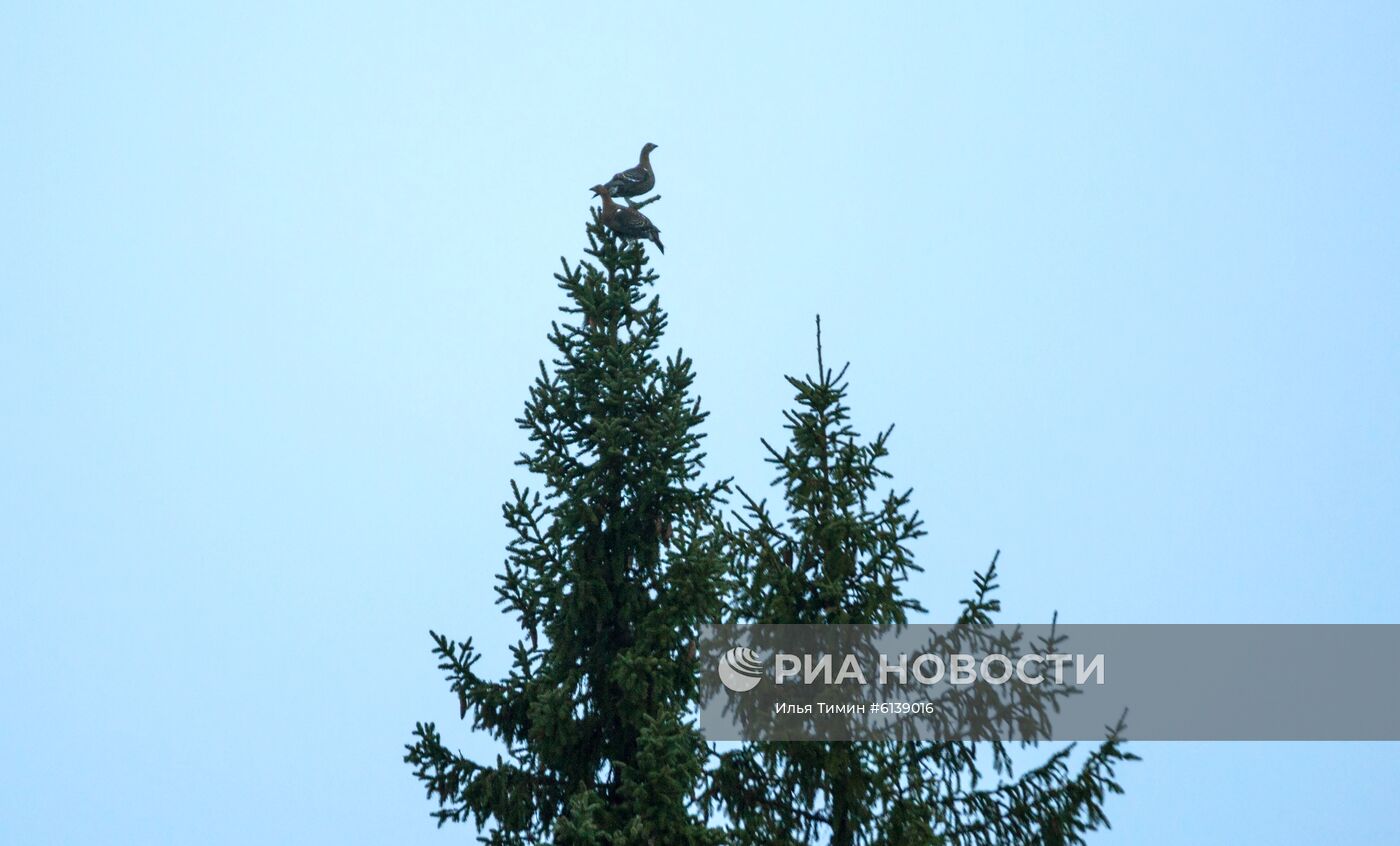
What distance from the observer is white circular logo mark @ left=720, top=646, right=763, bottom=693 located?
48.4 feet

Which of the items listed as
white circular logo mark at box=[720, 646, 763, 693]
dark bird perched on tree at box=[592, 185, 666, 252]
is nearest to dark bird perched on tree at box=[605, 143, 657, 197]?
dark bird perched on tree at box=[592, 185, 666, 252]

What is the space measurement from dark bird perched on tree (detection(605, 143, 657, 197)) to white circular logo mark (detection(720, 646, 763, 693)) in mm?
6254

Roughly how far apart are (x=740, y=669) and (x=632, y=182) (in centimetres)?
662

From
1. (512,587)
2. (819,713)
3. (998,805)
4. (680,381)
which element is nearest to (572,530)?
(512,587)

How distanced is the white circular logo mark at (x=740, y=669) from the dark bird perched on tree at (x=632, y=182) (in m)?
6.25

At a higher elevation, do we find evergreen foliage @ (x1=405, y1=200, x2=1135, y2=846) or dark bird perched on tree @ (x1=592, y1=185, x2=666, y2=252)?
dark bird perched on tree @ (x1=592, y1=185, x2=666, y2=252)

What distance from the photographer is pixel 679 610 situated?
50.1ft

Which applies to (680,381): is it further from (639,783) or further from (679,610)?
(639,783)

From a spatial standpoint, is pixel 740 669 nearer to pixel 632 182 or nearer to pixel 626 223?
pixel 626 223

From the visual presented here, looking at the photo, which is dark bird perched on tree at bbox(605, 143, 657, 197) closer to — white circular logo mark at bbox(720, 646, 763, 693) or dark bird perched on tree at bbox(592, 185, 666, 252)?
dark bird perched on tree at bbox(592, 185, 666, 252)

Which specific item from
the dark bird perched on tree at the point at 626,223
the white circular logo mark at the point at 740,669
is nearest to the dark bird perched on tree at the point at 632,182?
the dark bird perched on tree at the point at 626,223

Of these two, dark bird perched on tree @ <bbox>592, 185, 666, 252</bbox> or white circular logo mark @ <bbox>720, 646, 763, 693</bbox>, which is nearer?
white circular logo mark @ <bbox>720, 646, 763, 693</bbox>

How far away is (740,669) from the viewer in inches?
586

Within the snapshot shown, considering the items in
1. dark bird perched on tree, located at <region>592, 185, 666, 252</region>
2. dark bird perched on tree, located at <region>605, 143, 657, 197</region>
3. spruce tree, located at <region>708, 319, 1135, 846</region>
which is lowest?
spruce tree, located at <region>708, 319, 1135, 846</region>
